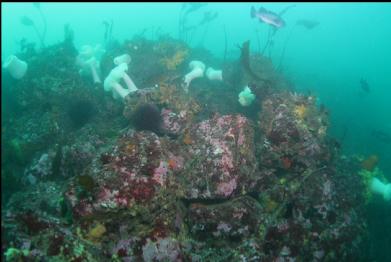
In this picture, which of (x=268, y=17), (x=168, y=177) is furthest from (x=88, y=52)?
(x=168, y=177)

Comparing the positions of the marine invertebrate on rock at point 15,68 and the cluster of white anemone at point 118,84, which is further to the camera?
the marine invertebrate on rock at point 15,68

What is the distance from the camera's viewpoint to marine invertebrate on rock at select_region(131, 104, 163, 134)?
6.56 m

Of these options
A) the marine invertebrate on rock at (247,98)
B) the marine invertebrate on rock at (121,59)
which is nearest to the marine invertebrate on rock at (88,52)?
the marine invertebrate on rock at (121,59)

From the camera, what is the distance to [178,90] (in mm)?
7781

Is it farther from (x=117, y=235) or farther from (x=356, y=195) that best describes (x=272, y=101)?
(x=117, y=235)

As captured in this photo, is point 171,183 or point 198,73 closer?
point 171,183

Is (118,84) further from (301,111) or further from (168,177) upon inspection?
(301,111)

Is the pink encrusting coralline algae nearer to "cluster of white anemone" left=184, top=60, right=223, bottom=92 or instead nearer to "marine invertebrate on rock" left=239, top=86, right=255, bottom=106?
"marine invertebrate on rock" left=239, top=86, right=255, bottom=106

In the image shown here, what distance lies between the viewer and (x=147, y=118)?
664 centimetres

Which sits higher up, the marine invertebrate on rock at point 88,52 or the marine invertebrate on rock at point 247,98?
the marine invertebrate on rock at point 247,98

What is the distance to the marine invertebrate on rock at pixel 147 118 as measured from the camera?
258 inches

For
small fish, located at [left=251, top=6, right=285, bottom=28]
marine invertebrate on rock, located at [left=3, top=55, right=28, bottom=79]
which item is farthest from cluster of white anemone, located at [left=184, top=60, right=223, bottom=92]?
marine invertebrate on rock, located at [left=3, top=55, right=28, bottom=79]

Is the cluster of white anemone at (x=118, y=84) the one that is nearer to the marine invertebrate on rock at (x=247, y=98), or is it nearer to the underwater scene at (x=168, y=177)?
the underwater scene at (x=168, y=177)

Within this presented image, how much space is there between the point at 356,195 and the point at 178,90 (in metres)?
4.80
